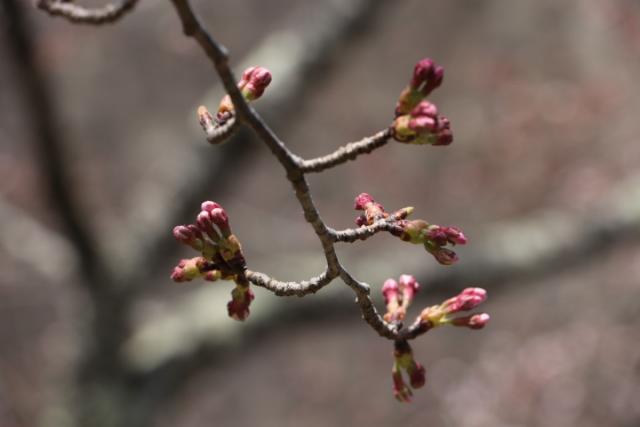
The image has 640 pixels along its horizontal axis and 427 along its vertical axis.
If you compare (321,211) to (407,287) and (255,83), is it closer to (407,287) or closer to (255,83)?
(407,287)

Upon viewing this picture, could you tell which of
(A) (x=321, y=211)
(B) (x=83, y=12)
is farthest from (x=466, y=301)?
(A) (x=321, y=211)

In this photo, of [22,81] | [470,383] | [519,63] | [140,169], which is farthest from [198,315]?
[519,63]

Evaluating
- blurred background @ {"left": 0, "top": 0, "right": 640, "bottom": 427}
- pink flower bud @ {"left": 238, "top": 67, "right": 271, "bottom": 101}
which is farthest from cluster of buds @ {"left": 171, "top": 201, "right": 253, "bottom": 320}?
blurred background @ {"left": 0, "top": 0, "right": 640, "bottom": 427}

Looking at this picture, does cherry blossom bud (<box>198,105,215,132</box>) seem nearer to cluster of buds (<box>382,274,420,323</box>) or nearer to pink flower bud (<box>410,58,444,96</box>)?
pink flower bud (<box>410,58,444,96</box>)

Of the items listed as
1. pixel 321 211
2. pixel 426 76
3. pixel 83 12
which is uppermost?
pixel 321 211

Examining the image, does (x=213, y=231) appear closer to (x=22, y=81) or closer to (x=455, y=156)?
(x=22, y=81)

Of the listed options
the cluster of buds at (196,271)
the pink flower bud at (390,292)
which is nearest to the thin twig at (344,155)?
the cluster of buds at (196,271)
